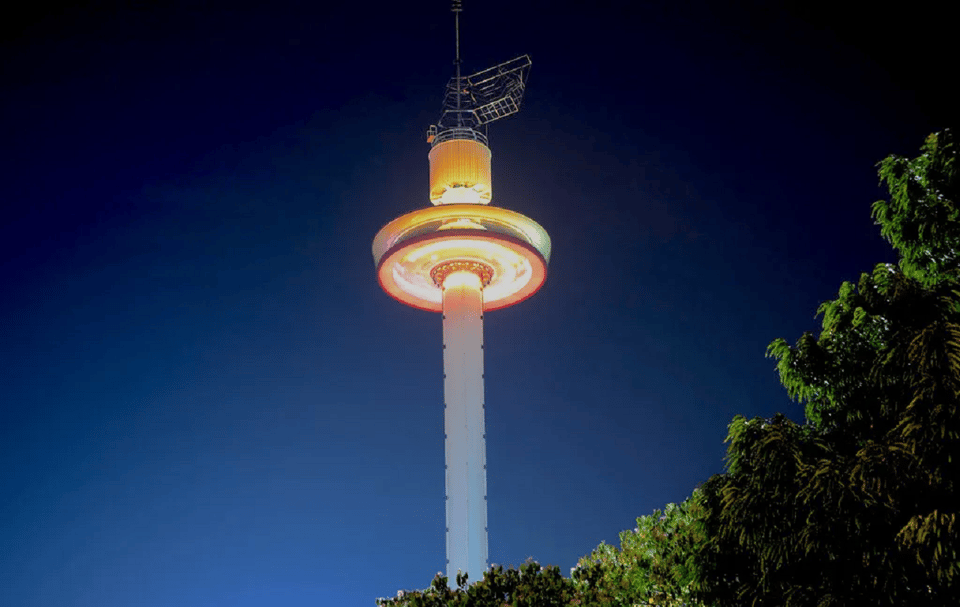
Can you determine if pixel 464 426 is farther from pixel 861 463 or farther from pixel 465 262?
pixel 861 463

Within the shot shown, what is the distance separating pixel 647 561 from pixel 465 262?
109 feet

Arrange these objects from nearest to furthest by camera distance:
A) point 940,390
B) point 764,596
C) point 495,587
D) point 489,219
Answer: point 940,390 < point 764,596 < point 495,587 < point 489,219

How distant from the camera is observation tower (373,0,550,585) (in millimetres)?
58094

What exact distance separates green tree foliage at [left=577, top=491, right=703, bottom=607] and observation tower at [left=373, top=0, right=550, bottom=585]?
25.1m

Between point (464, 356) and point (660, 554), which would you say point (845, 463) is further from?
point (464, 356)

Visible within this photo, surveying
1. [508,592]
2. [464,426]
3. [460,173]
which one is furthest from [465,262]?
[508,592]

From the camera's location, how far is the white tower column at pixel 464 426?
5647cm

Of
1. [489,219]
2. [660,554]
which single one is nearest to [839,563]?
[660,554]

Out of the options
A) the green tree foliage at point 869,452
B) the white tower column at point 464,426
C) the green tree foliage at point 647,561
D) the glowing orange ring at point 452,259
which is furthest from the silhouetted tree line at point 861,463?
the glowing orange ring at point 452,259

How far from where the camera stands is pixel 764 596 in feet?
67.1

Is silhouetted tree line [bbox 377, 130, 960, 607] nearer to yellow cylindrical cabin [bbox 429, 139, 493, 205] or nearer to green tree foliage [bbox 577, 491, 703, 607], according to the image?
green tree foliage [bbox 577, 491, 703, 607]

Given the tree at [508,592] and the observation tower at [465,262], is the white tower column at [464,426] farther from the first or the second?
the tree at [508,592]

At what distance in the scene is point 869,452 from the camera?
60.5 feet

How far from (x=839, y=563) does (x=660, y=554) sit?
10.6 meters
